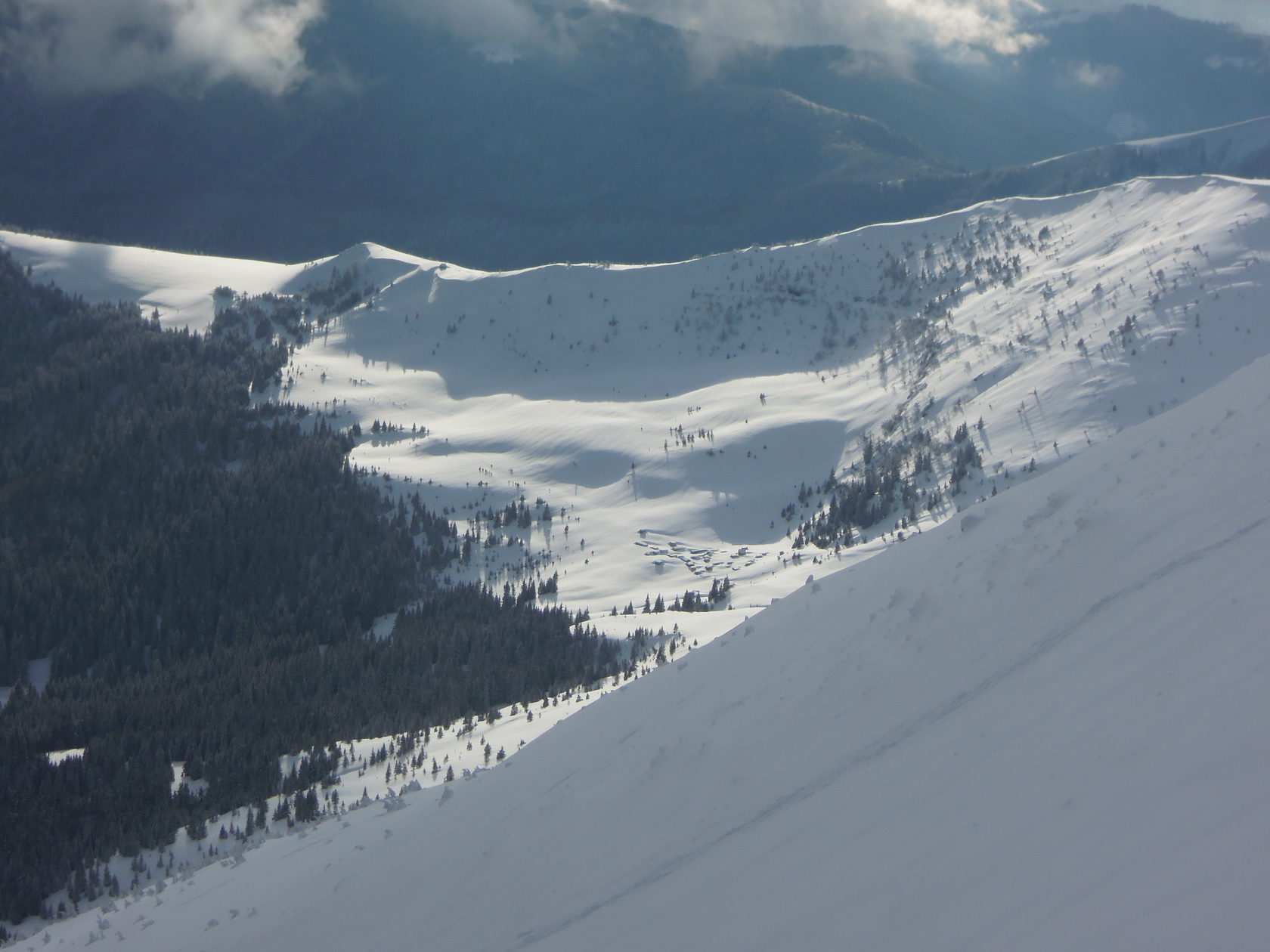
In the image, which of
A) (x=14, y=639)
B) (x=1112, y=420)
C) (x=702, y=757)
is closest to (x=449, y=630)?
(x=14, y=639)

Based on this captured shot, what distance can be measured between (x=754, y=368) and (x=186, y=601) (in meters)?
51.9

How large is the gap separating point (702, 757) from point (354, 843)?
27.0 feet

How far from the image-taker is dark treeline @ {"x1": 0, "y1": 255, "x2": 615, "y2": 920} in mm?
44156

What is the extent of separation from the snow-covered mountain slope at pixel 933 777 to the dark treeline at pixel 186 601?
25.0 metres

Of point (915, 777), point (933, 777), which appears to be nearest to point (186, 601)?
point (915, 777)

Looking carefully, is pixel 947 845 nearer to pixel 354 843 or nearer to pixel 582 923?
pixel 582 923

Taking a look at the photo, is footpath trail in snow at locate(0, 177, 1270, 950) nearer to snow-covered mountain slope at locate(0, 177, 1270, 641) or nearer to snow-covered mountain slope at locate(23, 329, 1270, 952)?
snow-covered mountain slope at locate(23, 329, 1270, 952)

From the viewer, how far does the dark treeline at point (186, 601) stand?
44.2 meters

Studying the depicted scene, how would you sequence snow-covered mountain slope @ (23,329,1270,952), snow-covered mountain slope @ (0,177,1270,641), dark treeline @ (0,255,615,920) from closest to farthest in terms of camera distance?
snow-covered mountain slope @ (23,329,1270,952) → dark treeline @ (0,255,615,920) → snow-covered mountain slope @ (0,177,1270,641)

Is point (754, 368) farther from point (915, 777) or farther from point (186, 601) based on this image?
point (915, 777)

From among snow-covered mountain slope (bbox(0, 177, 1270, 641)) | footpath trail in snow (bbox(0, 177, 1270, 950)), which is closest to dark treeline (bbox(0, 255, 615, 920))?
snow-covered mountain slope (bbox(0, 177, 1270, 641))

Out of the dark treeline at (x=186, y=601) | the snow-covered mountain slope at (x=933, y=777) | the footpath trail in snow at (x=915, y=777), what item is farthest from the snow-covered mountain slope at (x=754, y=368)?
the snow-covered mountain slope at (x=933, y=777)

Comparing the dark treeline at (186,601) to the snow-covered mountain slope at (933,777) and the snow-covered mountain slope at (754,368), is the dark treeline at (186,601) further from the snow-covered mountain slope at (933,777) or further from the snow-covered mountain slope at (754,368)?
the snow-covered mountain slope at (933,777)

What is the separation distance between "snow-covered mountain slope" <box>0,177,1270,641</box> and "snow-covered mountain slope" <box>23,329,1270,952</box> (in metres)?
30.6
